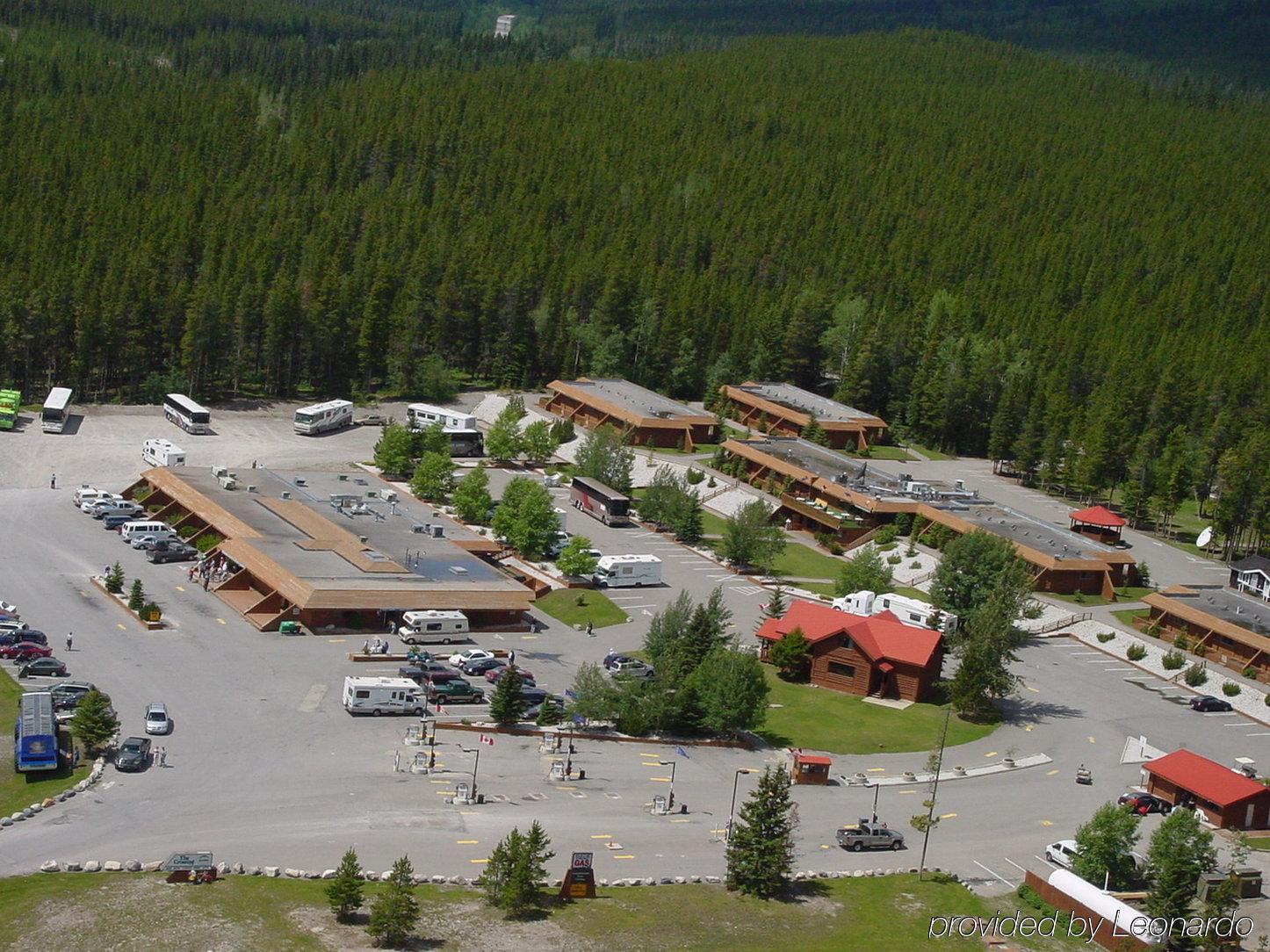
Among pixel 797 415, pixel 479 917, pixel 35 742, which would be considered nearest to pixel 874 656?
pixel 479 917

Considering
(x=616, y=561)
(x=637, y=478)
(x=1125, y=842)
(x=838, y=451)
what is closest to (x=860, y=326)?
(x=838, y=451)

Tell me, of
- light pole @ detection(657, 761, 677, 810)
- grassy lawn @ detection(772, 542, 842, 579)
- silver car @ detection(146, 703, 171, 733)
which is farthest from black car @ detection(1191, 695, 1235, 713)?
silver car @ detection(146, 703, 171, 733)

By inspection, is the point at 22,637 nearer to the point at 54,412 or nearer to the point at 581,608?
the point at 581,608

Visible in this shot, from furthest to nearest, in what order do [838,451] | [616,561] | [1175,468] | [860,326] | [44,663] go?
[860,326]
[838,451]
[1175,468]
[616,561]
[44,663]

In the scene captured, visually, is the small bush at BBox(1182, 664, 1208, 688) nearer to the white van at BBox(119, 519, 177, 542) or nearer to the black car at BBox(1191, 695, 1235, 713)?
the black car at BBox(1191, 695, 1235, 713)

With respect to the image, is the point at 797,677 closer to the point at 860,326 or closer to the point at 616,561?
the point at 616,561

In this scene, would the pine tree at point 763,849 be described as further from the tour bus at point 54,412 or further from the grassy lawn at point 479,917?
the tour bus at point 54,412
